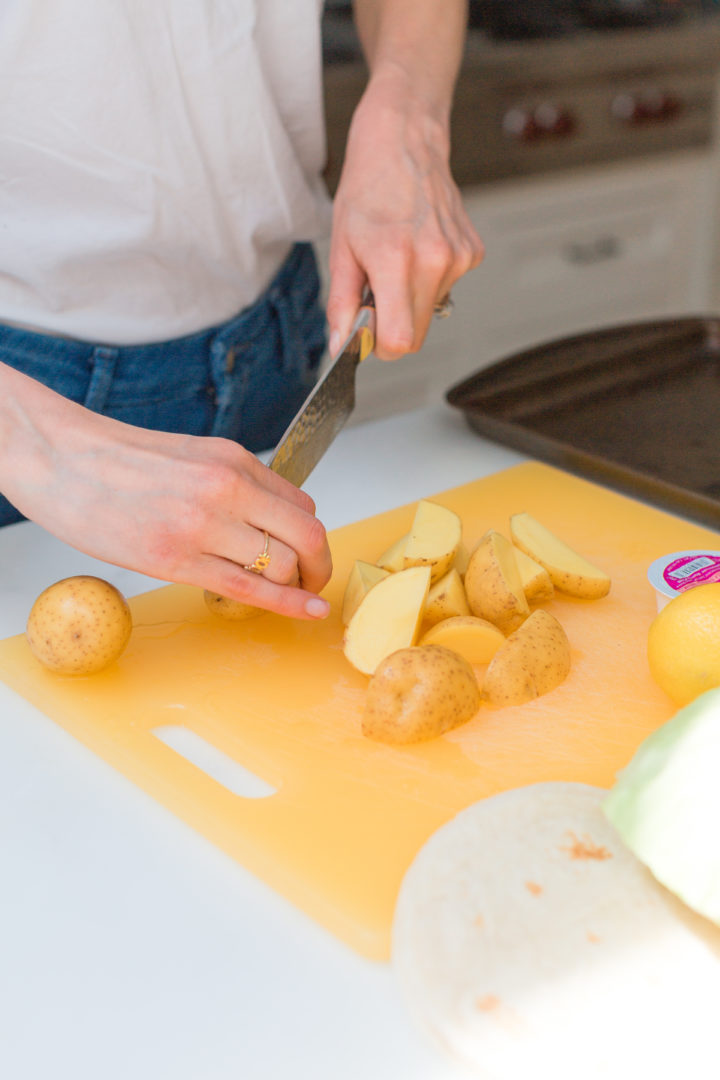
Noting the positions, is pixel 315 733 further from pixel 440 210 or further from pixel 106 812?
pixel 440 210

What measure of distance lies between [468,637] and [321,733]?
17 cm

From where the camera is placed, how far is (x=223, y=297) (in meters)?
1.42

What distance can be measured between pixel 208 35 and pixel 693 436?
0.80 metres

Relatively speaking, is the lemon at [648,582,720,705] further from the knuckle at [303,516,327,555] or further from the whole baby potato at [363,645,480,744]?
the knuckle at [303,516,327,555]

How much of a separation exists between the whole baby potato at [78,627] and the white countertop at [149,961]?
0.07m

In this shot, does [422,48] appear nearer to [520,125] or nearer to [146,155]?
[146,155]

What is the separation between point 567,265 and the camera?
117 inches

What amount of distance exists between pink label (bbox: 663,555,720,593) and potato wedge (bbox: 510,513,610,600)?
2.8 inches

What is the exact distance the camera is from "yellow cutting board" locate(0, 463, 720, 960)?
0.77 meters

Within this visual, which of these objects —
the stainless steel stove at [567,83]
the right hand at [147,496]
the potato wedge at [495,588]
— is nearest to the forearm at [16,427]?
the right hand at [147,496]

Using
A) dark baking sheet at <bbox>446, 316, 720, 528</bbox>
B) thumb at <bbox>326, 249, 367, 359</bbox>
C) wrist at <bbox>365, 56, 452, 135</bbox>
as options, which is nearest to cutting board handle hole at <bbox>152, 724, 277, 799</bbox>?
thumb at <bbox>326, 249, 367, 359</bbox>

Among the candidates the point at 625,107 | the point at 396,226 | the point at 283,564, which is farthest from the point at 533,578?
the point at 625,107

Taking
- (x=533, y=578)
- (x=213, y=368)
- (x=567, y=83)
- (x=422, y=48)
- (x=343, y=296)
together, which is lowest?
(x=533, y=578)

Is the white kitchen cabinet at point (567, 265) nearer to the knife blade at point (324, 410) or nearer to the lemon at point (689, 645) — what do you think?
the knife blade at point (324, 410)
